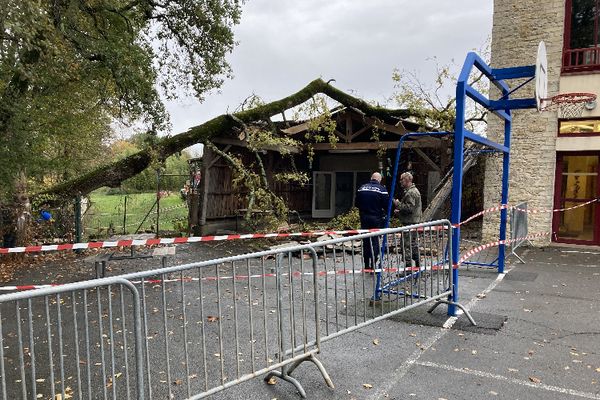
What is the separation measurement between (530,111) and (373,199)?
614 centimetres

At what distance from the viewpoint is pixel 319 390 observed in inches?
Answer: 141

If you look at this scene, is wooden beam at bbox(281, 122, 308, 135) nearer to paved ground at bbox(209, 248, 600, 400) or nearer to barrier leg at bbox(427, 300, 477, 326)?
paved ground at bbox(209, 248, 600, 400)

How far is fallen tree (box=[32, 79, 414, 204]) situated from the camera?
1197cm

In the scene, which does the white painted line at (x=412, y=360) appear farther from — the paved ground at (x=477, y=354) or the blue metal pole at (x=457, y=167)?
the blue metal pole at (x=457, y=167)

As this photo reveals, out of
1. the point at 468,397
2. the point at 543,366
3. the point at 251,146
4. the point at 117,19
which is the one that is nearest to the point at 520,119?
the point at 251,146

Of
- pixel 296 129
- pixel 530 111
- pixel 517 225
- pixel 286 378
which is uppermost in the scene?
pixel 530 111

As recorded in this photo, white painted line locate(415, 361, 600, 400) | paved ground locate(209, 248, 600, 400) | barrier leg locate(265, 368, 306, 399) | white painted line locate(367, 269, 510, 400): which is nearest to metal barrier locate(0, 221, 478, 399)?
barrier leg locate(265, 368, 306, 399)

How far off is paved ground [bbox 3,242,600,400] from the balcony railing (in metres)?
6.18

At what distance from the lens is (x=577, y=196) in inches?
433

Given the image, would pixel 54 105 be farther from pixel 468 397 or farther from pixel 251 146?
pixel 468 397

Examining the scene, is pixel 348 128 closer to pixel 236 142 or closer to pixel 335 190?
pixel 335 190

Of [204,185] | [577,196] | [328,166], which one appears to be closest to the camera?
[577,196]

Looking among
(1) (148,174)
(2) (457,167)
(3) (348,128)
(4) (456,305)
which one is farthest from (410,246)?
(1) (148,174)

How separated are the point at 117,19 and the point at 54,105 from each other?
10.7ft
